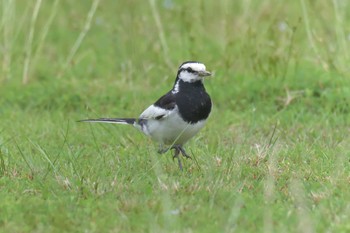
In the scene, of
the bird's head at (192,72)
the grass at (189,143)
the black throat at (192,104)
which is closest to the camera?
the grass at (189,143)

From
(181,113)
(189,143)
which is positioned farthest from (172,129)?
(189,143)

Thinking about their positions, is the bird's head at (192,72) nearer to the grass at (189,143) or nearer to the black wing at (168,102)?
the black wing at (168,102)

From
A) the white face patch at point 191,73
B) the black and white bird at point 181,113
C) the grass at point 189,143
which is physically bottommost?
the grass at point 189,143

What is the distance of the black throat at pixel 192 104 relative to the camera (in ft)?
20.4

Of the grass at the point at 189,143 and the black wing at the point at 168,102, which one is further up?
the black wing at the point at 168,102

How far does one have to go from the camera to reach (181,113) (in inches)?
245

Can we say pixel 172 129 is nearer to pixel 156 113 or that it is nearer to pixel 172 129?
pixel 172 129

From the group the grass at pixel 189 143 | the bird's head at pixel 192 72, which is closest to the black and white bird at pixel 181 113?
the bird's head at pixel 192 72

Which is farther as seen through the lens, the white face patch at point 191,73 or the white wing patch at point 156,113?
the white face patch at point 191,73

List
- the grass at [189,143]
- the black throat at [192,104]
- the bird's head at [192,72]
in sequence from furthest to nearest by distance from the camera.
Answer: the bird's head at [192,72] < the black throat at [192,104] < the grass at [189,143]

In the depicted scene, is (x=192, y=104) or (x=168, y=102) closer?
(x=192, y=104)

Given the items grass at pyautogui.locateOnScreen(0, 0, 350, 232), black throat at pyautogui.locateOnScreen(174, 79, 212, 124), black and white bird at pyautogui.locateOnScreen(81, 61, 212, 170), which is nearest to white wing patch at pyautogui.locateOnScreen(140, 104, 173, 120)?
black and white bird at pyautogui.locateOnScreen(81, 61, 212, 170)

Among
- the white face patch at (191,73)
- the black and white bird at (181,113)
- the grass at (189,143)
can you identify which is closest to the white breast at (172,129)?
the black and white bird at (181,113)

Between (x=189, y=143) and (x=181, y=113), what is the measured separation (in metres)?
0.94
